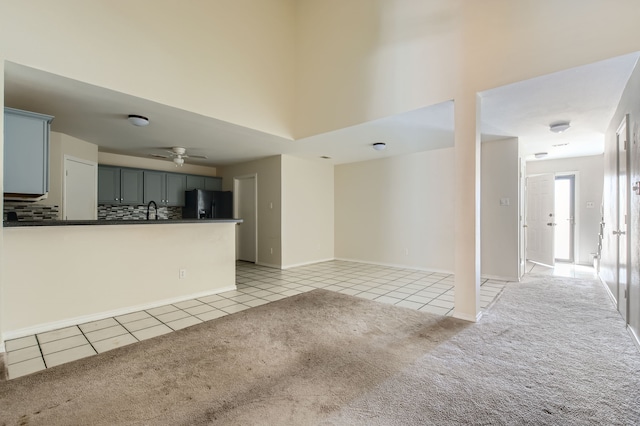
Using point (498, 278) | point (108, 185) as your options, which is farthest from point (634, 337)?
point (108, 185)

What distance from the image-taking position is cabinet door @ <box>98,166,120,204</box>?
5.51 metres

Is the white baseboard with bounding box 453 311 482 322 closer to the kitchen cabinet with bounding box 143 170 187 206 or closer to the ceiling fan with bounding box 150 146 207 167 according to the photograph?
the ceiling fan with bounding box 150 146 207 167

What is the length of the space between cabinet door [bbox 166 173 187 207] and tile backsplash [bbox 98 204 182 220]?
31 cm

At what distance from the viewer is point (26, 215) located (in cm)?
389

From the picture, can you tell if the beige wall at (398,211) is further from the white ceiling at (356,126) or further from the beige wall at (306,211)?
the white ceiling at (356,126)

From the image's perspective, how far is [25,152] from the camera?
2709 mm

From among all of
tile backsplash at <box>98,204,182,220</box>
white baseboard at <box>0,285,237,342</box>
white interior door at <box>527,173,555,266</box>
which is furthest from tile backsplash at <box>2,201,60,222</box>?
white interior door at <box>527,173,555,266</box>

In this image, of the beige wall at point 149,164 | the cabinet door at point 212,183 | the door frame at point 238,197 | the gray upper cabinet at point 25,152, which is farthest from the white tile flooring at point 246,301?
the beige wall at point 149,164

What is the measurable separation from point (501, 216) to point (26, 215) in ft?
23.4

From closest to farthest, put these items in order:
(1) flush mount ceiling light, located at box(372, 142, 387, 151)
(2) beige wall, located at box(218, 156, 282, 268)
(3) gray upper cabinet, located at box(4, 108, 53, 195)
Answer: (3) gray upper cabinet, located at box(4, 108, 53, 195), (1) flush mount ceiling light, located at box(372, 142, 387, 151), (2) beige wall, located at box(218, 156, 282, 268)

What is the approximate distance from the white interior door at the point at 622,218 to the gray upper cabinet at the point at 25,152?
223 inches

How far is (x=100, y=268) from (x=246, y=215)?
376 cm

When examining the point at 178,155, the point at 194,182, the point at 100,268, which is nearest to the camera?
the point at 100,268

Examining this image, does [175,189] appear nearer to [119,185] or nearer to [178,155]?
[119,185]
